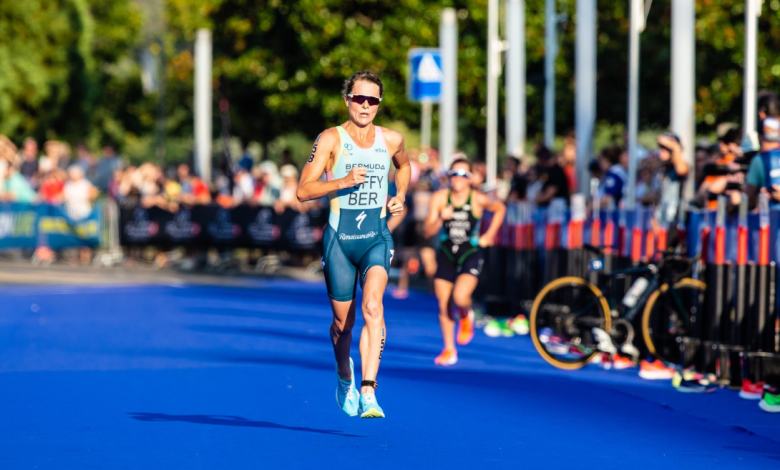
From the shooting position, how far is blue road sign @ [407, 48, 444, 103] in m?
24.6

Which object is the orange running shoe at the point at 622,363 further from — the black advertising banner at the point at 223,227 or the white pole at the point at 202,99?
the white pole at the point at 202,99

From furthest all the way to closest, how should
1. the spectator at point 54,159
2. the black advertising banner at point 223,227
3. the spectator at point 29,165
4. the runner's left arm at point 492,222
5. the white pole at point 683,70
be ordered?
the spectator at point 29,165
the spectator at point 54,159
the black advertising banner at point 223,227
the white pole at point 683,70
the runner's left arm at point 492,222

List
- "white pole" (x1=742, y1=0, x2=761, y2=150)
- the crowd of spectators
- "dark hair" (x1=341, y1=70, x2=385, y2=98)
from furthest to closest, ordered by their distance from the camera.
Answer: the crowd of spectators < "white pole" (x1=742, y1=0, x2=761, y2=150) < "dark hair" (x1=341, y1=70, x2=385, y2=98)

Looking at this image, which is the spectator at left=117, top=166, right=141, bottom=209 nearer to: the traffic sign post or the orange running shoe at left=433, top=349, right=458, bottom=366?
the traffic sign post

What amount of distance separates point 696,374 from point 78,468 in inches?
245

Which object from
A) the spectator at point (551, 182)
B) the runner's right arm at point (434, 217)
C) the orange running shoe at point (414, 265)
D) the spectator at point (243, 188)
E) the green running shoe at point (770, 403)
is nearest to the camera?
the green running shoe at point (770, 403)

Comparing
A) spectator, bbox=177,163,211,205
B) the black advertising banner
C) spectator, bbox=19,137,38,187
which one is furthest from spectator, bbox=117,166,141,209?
spectator, bbox=19,137,38,187

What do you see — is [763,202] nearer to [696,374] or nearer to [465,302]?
[696,374]

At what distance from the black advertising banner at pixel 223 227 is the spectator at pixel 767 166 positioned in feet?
54.6

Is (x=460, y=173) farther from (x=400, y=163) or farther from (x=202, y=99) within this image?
(x=202, y=99)

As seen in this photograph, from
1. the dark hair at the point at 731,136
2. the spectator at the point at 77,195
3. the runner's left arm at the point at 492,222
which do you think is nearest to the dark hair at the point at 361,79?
the dark hair at the point at 731,136

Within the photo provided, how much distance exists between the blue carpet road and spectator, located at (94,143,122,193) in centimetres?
1517

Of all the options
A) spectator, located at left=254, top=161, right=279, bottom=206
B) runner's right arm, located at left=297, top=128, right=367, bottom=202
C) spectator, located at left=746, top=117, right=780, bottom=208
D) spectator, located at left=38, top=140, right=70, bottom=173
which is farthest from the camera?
spectator, located at left=38, top=140, right=70, bottom=173

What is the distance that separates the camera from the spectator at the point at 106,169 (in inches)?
1300
